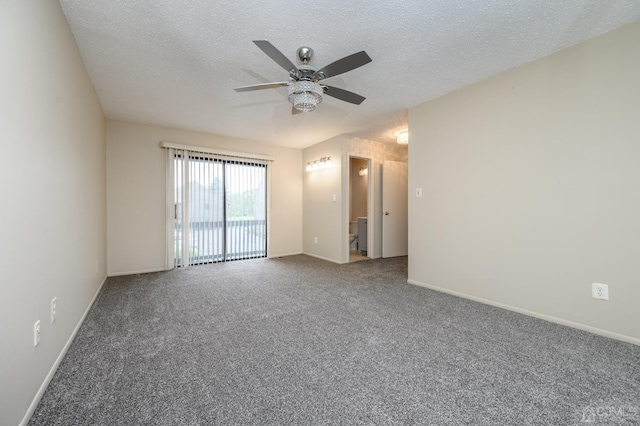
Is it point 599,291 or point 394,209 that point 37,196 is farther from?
point 394,209

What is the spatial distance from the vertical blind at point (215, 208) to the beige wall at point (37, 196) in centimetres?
204

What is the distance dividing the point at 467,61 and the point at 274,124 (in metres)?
2.72

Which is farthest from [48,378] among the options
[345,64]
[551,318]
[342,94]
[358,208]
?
[358,208]

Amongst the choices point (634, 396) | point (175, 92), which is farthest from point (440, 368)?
point (175, 92)

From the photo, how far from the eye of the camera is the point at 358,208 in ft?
22.9

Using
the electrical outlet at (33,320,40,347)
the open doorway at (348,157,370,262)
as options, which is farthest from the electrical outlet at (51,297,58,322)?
the open doorway at (348,157,370,262)

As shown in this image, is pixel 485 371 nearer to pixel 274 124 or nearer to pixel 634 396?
pixel 634 396

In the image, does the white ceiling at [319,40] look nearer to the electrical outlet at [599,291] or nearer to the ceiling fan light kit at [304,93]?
the ceiling fan light kit at [304,93]

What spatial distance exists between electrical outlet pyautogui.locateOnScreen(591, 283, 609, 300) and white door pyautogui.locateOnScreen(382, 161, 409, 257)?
3370mm

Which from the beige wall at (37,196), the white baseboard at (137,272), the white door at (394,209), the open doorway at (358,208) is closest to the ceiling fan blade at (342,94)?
the beige wall at (37,196)

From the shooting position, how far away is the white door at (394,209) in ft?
17.6

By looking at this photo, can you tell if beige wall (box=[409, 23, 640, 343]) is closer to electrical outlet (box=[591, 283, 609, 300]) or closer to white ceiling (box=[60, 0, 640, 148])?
electrical outlet (box=[591, 283, 609, 300])

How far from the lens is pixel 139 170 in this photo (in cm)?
413

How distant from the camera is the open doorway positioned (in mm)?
5855
